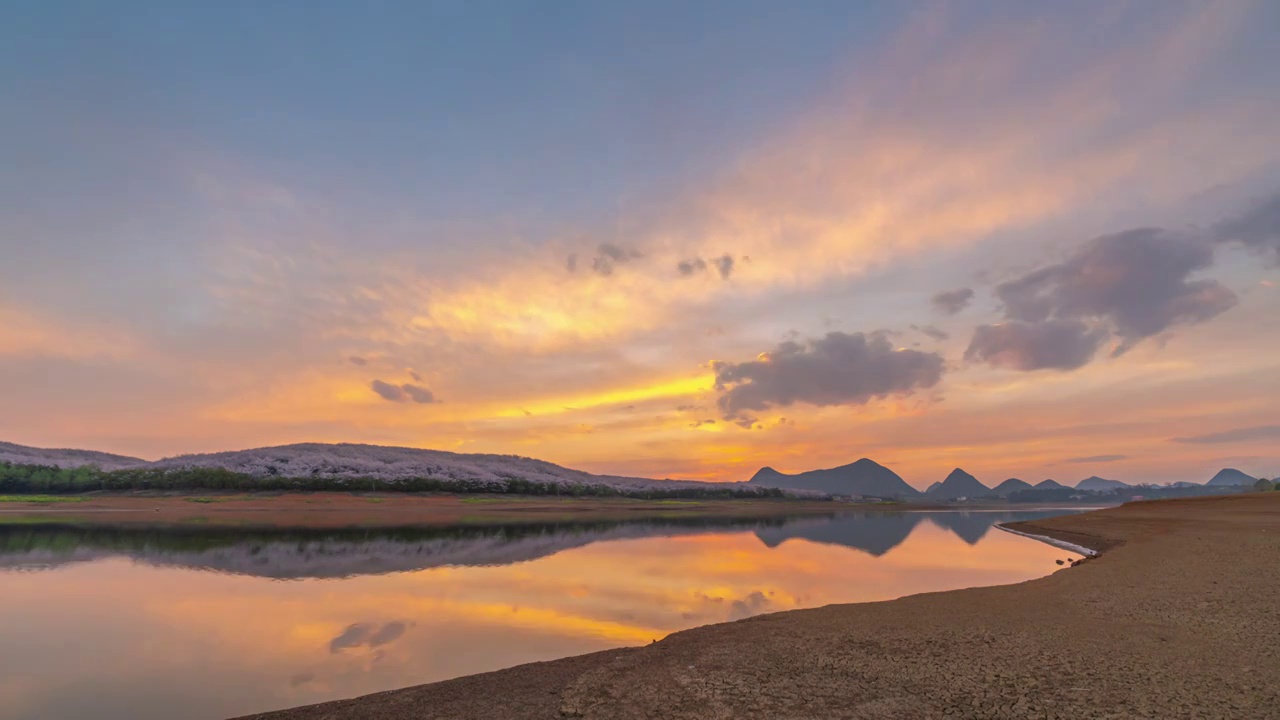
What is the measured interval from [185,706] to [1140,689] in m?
18.2

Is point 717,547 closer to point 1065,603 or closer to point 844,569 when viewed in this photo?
point 844,569

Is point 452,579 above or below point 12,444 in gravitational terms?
below

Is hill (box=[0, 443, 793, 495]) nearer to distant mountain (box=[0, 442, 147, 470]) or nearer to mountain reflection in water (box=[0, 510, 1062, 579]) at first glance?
distant mountain (box=[0, 442, 147, 470])

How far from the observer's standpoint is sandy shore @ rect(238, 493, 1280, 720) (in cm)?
995

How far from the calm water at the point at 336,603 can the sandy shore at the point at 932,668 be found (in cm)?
278

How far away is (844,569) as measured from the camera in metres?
34.5

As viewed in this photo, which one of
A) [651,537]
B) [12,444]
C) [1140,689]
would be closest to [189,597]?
[1140,689]

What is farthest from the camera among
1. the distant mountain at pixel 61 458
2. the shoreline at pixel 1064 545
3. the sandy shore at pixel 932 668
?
the distant mountain at pixel 61 458

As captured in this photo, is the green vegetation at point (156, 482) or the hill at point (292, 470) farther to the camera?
the hill at point (292, 470)

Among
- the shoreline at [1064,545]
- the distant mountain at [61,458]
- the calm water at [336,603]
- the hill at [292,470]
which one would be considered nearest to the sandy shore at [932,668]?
the calm water at [336,603]

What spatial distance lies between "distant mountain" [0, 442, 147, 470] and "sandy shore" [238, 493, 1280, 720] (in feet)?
486

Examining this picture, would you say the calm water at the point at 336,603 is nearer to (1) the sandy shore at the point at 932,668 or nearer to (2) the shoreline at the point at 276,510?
(1) the sandy shore at the point at 932,668

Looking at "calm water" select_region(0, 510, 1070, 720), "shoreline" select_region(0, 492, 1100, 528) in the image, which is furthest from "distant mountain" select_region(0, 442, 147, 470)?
"calm water" select_region(0, 510, 1070, 720)

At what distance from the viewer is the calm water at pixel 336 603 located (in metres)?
13.3
